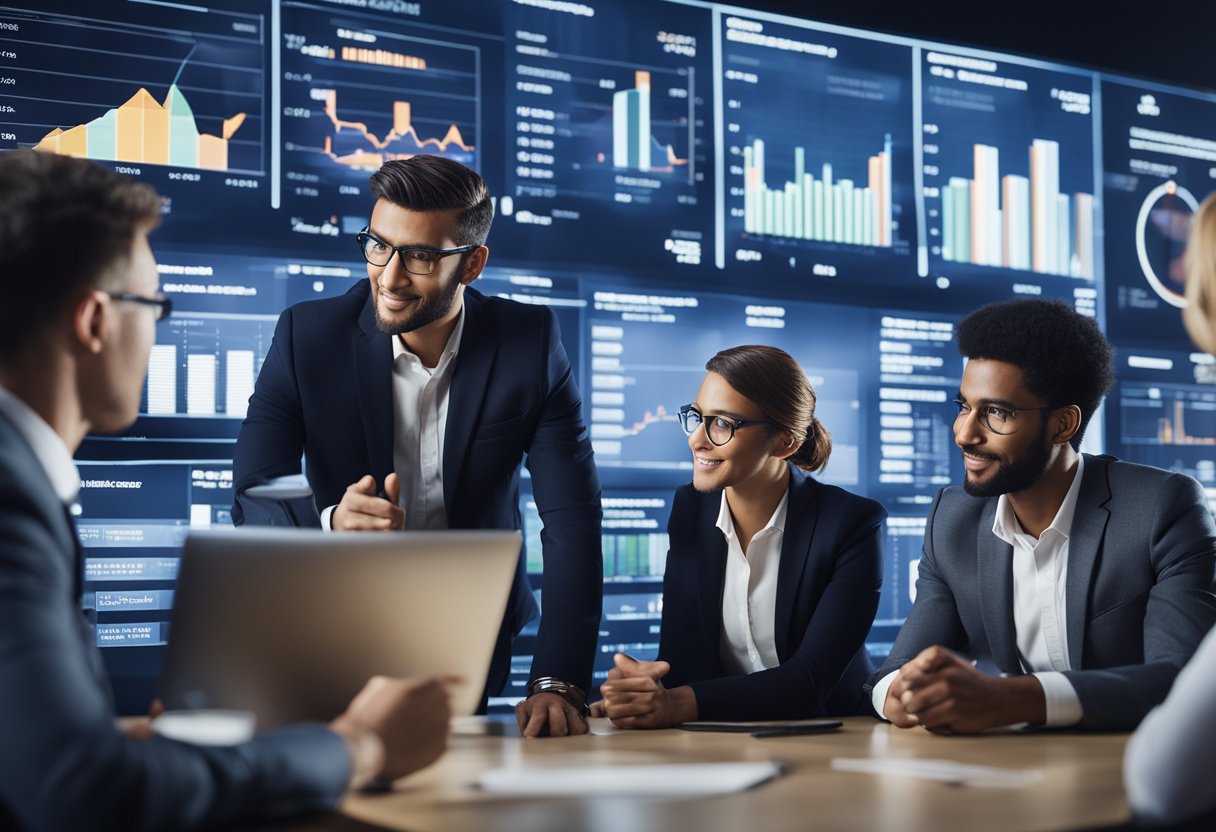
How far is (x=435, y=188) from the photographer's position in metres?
2.57

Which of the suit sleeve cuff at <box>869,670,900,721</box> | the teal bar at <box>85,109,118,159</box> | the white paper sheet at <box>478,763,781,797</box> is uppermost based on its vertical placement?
the teal bar at <box>85,109,118,159</box>

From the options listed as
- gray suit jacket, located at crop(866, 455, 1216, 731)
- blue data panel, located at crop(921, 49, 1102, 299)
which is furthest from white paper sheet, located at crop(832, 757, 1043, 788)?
blue data panel, located at crop(921, 49, 1102, 299)

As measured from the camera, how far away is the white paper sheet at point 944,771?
1513mm

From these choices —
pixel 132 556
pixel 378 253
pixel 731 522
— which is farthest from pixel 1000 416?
pixel 132 556

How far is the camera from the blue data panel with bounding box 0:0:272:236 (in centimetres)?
321

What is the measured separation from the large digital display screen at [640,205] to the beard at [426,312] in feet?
3.61

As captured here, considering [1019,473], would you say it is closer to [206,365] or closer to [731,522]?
[731,522]

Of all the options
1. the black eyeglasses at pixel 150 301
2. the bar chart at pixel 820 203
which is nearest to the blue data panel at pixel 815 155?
the bar chart at pixel 820 203

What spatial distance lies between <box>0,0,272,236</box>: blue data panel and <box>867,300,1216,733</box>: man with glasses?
2.15 metres

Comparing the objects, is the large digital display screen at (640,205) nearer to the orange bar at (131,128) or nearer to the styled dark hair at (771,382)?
the orange bar at (131,128)

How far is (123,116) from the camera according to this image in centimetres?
329

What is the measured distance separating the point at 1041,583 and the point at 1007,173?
109 inches

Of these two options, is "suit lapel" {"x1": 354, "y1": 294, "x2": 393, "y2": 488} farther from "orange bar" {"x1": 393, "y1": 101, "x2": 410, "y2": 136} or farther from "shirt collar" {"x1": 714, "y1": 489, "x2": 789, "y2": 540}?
"orange bar" {"x1": 393, "y1": 101, "x2": 410, "y2": 136}

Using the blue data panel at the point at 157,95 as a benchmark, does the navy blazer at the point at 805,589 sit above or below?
below
